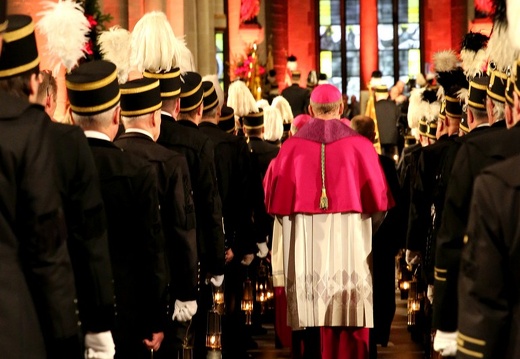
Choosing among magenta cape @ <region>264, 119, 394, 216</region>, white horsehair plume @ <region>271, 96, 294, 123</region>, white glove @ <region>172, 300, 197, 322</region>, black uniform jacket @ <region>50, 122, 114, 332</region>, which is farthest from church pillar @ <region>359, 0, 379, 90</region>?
A: black uniform jacket @ <region>50, 122, 114, 332</region>

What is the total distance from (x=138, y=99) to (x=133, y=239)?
3.68ft

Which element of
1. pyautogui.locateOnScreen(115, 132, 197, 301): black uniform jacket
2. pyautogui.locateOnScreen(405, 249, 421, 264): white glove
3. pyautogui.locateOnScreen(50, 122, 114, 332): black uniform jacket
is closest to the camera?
pyautogui.locateOnScreen(50, 122, 114, 332): black uniform jacket

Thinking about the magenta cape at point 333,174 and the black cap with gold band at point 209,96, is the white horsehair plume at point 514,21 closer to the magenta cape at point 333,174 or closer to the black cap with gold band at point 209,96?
the magenta cape at point 333,174

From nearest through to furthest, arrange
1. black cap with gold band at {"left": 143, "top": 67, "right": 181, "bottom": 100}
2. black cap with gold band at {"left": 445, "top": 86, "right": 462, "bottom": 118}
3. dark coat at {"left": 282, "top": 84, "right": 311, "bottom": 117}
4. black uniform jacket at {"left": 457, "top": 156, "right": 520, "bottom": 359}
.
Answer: black uniform jacket at {"left": 457, "top": 156, "right": 520, "bottom": 359}, black cap with gold band at {"left": 143, "top": 67, "right": 181, "bottom": 100}, black cap with gold band at {"left": 445, "top": 86, "right": 462, "bottom": 118}, dark coat at {"left": 282, "top": 84, "right": 311, "bottom": 117}

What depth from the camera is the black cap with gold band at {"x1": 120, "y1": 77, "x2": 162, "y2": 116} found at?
22.8 ft

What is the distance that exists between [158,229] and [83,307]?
1.12 meters

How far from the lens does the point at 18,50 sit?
189 inches

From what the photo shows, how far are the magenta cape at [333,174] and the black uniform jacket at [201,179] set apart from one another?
1143 millimetres

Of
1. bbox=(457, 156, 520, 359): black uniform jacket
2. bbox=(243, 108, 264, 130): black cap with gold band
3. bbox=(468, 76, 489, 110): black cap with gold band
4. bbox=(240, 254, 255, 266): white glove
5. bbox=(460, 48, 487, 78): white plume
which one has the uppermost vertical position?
bbox=(460, 48, 487, 78): white plume

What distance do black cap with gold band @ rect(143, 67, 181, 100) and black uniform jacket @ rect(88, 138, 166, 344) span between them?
1920 mm

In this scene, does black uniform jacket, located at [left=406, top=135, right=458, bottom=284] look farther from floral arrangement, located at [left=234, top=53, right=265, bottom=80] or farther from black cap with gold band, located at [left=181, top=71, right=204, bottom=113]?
floral arrangement, located at [left=234, top=53, right=265, bottom=80]

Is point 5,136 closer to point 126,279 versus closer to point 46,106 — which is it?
point 46,106

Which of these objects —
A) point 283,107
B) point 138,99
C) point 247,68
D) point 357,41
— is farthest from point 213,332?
point 357,41

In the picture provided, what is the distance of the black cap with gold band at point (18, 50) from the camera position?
4.77 metres
